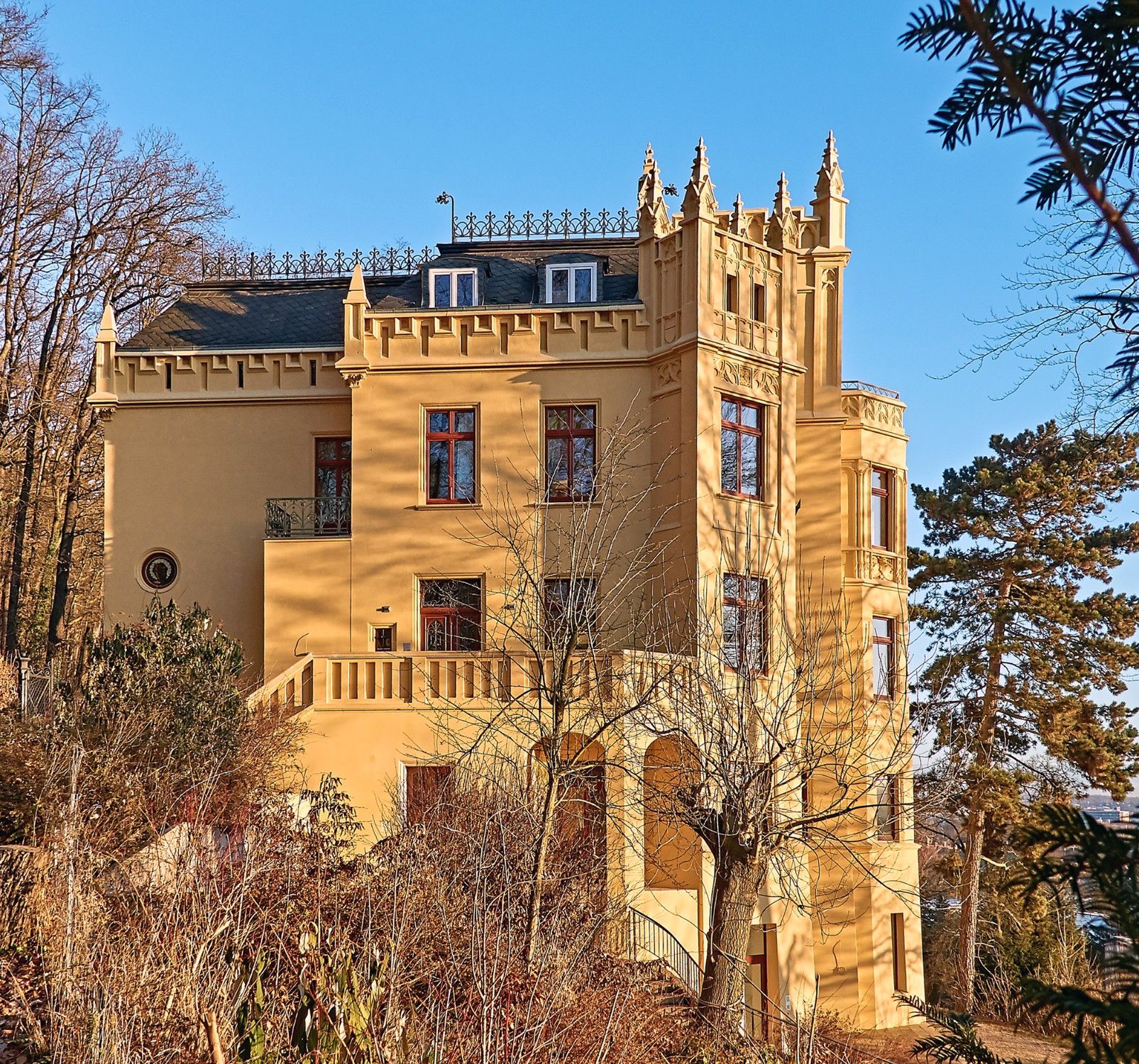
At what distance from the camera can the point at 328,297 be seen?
28797mm

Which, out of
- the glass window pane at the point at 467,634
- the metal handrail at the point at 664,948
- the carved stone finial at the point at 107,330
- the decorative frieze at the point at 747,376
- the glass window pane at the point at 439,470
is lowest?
the metal handrail at the point at 664,948

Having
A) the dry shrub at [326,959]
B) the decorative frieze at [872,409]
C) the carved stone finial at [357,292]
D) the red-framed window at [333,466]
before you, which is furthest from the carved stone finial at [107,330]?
the dry shrub at [326,959]

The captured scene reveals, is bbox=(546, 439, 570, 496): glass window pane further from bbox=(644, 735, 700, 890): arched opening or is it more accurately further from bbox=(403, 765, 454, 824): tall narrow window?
bbox=(403, 765, 454, 824): tall narrow window

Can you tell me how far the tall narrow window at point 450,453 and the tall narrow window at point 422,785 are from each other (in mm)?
5546

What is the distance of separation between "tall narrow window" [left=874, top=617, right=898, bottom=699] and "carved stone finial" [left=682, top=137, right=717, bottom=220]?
30.8ft

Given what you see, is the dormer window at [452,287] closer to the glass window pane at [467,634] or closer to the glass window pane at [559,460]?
the glass window pane at [559,460]

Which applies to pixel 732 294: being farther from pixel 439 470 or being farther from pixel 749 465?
pixel 439 470

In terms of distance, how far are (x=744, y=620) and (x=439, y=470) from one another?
8.95m

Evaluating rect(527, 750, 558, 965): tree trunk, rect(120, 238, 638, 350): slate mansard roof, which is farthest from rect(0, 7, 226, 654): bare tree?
rect(527, 750, 558, 965): tree trunk

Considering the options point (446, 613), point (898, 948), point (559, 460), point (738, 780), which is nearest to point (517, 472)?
point (559, 460)

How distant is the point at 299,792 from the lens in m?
20.0

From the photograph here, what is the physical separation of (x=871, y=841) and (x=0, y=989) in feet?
58.9

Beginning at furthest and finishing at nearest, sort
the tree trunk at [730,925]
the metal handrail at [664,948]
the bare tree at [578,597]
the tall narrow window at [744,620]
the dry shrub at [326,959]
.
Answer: the tall narrow window at [744,620] → the metal handrail at [664,948] → the bare tree at [578,597] → the tree trunk at [730,925] → the dry shrub at [326,959]

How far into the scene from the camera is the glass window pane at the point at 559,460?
78.8 ft
